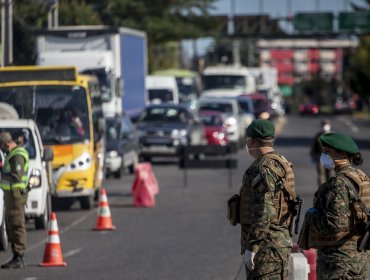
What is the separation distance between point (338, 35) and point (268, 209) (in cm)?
8309

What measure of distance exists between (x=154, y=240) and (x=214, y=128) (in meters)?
25.0

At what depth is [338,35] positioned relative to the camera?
9056 centimetres

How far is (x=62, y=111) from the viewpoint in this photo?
2355 centimetres

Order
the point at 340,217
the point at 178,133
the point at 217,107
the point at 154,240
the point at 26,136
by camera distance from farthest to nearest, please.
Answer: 1. the point at 217,107
2. the point at 178,133
3. the point at 26,136
4. the point at 154,240
5. the point at 340,217

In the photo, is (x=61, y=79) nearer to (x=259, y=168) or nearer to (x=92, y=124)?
(x=92, y=124)

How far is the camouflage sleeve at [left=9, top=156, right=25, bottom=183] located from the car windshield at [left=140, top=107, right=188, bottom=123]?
2173cm

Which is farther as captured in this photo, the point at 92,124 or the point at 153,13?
the point at 153,13

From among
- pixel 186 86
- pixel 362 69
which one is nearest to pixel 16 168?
pixel 186 86

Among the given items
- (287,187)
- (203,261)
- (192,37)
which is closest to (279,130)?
(192,37)

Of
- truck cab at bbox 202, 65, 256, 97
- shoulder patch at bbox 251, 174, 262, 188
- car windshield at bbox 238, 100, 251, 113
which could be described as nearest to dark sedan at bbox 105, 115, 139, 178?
car windshield at bbox 238, 100, 251, 113

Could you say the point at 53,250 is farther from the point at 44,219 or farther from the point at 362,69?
the point at 362,69

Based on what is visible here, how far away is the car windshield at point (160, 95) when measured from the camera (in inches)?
2096

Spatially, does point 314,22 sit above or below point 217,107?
above

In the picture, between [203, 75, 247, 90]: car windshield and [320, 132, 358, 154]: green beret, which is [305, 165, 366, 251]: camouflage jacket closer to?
[320, 132, 358, 154]: green beret
